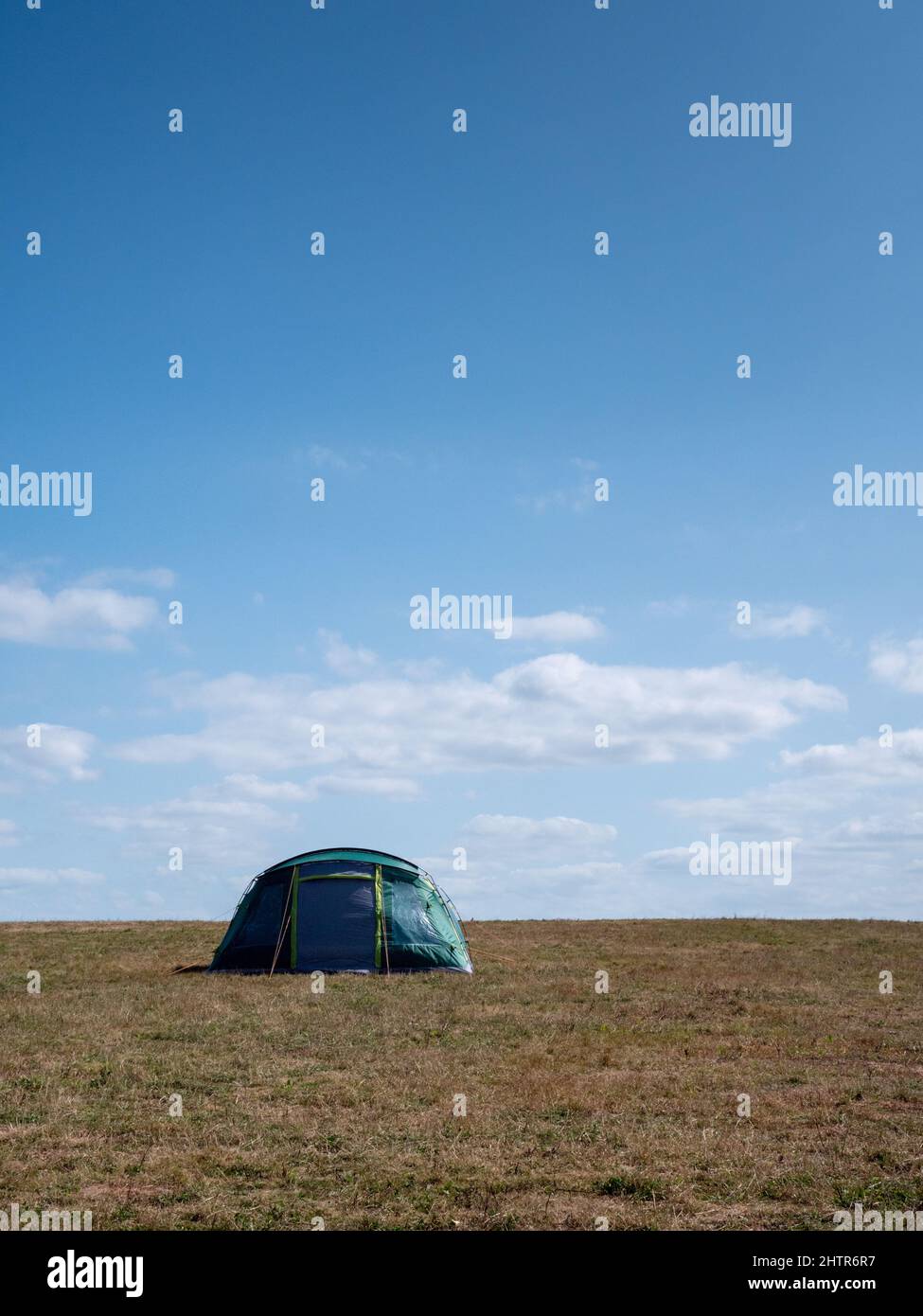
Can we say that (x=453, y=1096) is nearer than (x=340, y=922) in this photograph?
Yes

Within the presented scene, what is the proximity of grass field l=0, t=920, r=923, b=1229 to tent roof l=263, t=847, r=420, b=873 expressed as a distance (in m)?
3.16

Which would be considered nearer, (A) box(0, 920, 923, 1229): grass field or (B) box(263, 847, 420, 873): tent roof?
(A) box(0, 920, 923, 1229): grass field

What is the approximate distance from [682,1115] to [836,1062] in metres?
4.14

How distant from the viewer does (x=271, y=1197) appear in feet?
28.3

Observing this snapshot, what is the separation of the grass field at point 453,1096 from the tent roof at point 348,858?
3.16 metres

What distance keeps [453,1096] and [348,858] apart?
13.6m

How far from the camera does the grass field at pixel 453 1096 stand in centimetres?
864

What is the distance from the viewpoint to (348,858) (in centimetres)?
2539

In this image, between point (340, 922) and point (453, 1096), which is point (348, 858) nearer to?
point (340, 922)

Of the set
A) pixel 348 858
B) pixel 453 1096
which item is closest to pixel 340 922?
pixel 348 858

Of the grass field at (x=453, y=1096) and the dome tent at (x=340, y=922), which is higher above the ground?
the dome tent at (x=340, y=922)

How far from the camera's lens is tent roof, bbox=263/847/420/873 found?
25359 mm

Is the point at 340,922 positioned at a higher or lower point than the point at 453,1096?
higher
